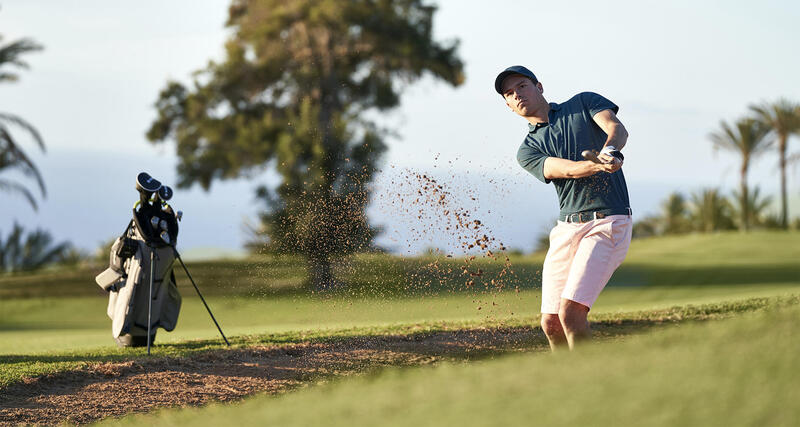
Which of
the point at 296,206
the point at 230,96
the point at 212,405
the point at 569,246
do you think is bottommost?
the point at 212,405

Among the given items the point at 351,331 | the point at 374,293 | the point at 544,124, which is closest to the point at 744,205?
the point at 374,293

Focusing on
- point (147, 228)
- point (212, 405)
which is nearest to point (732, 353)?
Answer: point (212, 405)

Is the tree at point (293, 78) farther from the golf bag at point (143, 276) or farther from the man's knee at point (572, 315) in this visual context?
the man's knee at point (572, 315)

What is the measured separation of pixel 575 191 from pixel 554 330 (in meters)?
1.00

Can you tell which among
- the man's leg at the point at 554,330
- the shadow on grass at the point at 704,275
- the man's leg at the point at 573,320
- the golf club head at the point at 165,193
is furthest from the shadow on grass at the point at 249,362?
the shadow on grass at the point at 704,275

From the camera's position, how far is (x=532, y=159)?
595 centimetres

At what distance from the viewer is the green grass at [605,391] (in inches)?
140

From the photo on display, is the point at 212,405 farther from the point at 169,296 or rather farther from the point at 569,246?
the point at 169,296

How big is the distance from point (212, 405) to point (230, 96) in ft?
75.6

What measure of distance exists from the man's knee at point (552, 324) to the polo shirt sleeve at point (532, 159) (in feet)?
3.14

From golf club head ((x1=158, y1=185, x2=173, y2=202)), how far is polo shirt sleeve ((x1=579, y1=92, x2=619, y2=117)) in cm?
571

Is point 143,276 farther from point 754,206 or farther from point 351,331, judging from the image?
point 754,206

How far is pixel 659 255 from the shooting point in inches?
946

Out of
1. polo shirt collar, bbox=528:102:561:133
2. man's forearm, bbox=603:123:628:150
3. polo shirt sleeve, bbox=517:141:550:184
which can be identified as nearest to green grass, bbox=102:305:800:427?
man's forearm, bbox=603:123:628:150
